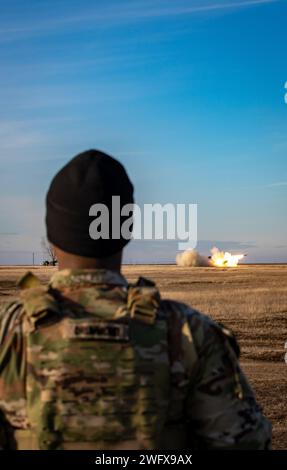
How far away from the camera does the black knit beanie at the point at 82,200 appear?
2.68 m

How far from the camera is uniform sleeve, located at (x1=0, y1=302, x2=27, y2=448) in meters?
2.65

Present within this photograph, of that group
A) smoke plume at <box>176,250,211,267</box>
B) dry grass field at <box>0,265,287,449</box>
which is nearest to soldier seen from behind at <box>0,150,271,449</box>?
dry grass field at <box>0,265,287,449</box>

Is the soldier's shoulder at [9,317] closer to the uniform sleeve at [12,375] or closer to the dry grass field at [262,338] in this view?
the uniform sleeve at [12,375]

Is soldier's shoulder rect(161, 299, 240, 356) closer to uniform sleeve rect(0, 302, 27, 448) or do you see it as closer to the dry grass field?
uniform sleeve rect(0, 302, 27, 448)

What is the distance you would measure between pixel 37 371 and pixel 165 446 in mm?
589

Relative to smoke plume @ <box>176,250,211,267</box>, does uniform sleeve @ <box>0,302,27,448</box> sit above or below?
below

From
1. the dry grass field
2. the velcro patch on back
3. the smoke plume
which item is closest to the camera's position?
the velcro patch on back

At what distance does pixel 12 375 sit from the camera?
104 inches

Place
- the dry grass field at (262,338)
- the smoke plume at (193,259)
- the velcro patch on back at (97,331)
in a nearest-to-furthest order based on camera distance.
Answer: the velcro patch on back at (97,331), the dry grass field at (262,338), the smoke plume at (193,259)

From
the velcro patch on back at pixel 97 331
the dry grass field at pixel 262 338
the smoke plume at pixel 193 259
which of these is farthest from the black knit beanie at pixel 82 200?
the smoke plume at pixel 193 259

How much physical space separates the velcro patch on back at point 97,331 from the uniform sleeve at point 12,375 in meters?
0.21

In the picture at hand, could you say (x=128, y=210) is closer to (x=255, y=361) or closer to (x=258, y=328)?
(x=255, y=361)

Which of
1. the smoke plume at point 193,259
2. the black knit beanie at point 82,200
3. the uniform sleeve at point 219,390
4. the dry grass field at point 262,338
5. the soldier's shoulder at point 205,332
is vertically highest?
the smoke plume at point 193,259

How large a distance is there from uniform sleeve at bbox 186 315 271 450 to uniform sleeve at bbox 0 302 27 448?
0.67 metres
